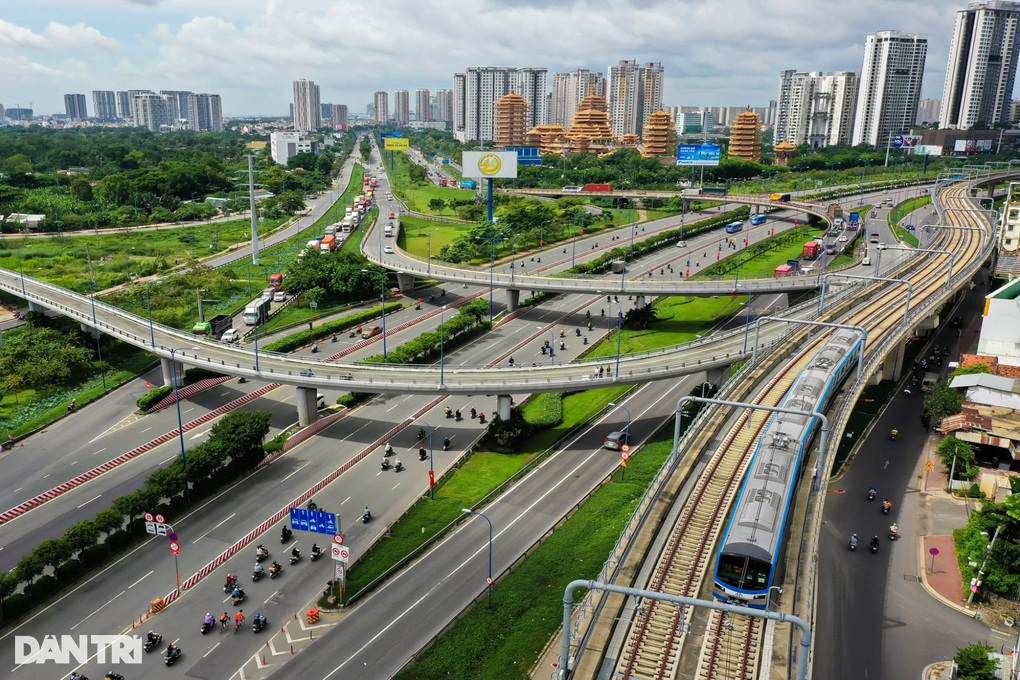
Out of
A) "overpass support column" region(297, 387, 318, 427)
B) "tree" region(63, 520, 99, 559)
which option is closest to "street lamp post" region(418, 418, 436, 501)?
"overpass support column" region(297, 387, 318, 427)

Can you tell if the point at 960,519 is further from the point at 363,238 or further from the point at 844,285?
the point at 363,238

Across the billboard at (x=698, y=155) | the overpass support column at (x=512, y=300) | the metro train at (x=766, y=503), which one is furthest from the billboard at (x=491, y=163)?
the metro train at (x=766, y=503)

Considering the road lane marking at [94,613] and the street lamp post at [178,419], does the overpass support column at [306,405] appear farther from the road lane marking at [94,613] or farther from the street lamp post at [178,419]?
the road lane marking at [94,613]

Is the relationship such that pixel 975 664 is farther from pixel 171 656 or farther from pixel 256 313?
pixel 256 313

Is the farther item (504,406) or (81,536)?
(504,406)

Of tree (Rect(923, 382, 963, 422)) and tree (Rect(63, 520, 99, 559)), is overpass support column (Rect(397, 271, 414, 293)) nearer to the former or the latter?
tree (Rect(63, 520, 99, 559))

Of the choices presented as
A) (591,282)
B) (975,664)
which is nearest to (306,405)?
(591,282)

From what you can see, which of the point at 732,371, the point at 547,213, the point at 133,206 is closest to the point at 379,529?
the point at 732,371
